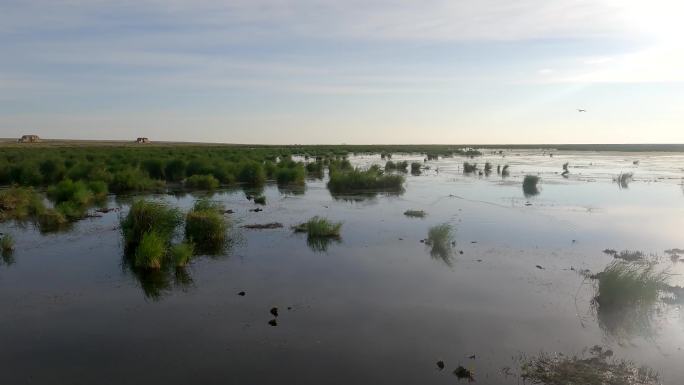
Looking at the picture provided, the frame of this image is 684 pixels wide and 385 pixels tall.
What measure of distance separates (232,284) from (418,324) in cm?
443

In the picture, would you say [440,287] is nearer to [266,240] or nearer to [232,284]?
[232,284]

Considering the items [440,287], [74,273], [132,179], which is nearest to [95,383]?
[74,273]

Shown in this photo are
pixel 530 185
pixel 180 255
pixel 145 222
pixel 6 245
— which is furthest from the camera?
pixel 530 185

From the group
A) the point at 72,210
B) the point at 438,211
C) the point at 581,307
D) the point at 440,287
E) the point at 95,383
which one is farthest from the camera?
the point at 438,211

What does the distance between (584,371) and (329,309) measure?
4.45m

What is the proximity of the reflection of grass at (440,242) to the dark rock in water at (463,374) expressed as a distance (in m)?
6.37

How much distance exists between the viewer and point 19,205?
19.4 meters

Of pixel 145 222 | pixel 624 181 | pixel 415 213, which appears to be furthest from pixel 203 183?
pixel 624 181

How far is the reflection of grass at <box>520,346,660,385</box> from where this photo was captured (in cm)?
673

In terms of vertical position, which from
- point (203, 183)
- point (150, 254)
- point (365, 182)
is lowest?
point (150, 254)

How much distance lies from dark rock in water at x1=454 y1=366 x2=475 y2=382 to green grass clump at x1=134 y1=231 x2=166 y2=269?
8.05 meters

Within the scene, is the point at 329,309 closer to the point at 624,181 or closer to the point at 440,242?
the point at 440,242

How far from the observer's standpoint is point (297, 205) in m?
22.8

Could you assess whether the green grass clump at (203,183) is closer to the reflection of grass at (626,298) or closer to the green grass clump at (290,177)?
the green grass clump at (290,177)
